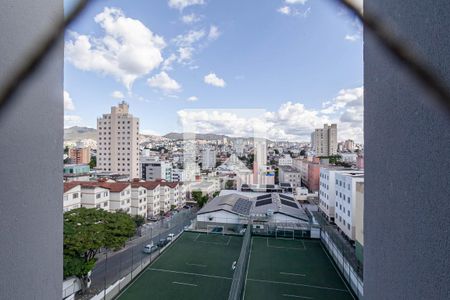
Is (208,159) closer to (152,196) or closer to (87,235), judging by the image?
(152,196)

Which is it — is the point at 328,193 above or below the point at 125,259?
above

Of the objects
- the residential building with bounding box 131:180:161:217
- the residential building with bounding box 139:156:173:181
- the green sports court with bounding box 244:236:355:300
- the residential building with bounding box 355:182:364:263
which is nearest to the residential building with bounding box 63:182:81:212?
the residential building with bounding box 131:180:161:217

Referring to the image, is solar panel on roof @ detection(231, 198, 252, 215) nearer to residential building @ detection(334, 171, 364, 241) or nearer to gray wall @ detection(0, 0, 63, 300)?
residential building @ detection(334, 171, 364, 241)

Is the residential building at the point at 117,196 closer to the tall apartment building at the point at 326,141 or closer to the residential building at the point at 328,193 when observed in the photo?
the residential building at the point at 328,193

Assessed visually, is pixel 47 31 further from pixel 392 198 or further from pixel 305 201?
pixel 305 201

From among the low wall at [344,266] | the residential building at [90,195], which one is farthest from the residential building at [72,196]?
the low wall at [344,266]

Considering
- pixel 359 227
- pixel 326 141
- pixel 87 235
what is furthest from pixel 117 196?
pixel 326 141
